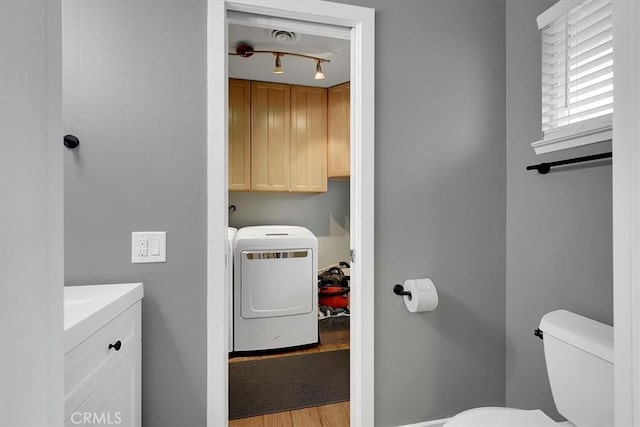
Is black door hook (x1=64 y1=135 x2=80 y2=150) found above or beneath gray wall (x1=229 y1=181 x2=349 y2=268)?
above

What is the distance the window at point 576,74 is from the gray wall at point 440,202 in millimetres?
278

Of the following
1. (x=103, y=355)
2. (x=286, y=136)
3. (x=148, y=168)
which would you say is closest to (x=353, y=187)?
(x=148, y=168)

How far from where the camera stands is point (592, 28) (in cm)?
139

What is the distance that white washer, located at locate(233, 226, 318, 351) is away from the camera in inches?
107

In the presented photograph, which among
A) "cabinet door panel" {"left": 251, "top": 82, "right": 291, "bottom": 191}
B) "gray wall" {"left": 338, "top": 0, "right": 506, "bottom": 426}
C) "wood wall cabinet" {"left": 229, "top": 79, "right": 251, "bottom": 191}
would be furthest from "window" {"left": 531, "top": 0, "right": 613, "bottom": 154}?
"wood wall cabinet" {"left": 229, "top": 79, "right": 251, "bottom": 191}

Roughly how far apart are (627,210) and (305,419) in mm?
1902

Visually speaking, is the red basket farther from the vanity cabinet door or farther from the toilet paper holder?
the vanity cabinet door

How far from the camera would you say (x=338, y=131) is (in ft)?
11.4

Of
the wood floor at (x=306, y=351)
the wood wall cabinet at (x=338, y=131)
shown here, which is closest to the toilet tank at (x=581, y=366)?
the wood floor at (x=306, y=351)

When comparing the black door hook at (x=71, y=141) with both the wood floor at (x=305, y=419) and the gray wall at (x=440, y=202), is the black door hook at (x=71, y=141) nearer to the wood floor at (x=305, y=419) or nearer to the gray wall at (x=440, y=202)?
the gray wall at (x=440, y=202)

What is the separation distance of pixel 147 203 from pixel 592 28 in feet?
6.55

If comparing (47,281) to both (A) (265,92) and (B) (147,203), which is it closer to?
(B) (147,203)

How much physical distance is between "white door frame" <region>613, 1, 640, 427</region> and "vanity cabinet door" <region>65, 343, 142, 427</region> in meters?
1.22

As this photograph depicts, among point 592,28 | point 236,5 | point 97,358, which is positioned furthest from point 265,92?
point 97,358
